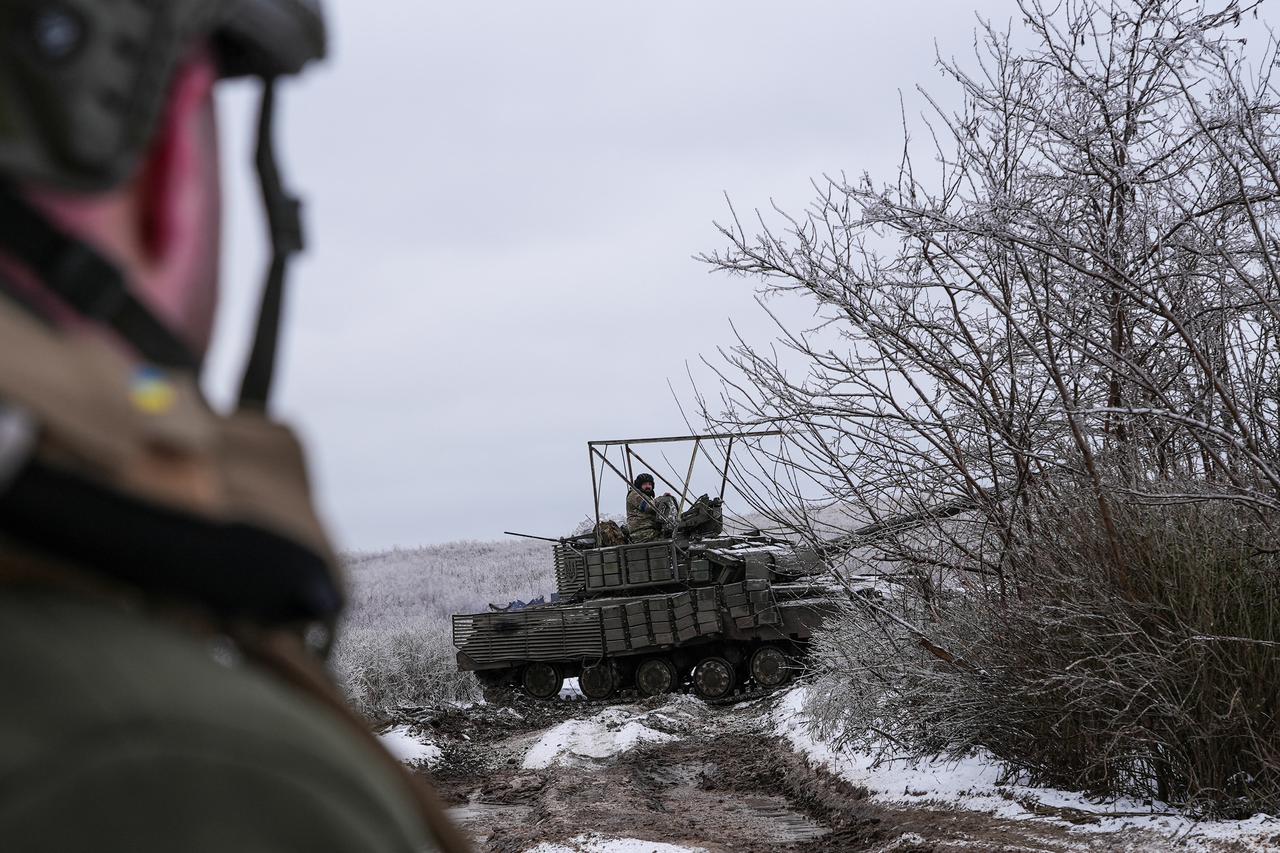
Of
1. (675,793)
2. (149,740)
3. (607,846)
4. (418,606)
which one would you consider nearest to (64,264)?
(149,740)

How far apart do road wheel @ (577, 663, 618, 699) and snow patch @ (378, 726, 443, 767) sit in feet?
18.7

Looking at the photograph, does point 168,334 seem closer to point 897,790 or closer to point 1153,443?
point 1153,443

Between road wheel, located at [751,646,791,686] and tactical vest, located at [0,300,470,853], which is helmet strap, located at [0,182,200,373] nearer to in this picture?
tactical vest, located at [0,300,470,853]

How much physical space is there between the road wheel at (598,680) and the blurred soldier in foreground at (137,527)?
2035 cm

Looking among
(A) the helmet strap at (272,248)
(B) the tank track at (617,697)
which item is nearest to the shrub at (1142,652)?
(A) the helmet strap at (272,248)

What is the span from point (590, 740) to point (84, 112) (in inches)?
565

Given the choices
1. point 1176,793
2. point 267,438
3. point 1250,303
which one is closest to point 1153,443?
point 1250,303

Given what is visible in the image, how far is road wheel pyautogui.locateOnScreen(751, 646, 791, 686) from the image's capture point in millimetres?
20062

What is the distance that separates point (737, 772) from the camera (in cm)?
1266

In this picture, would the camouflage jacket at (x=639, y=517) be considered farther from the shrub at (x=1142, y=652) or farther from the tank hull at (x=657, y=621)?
the shrub at (x=1142, y=652)

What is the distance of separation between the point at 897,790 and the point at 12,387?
9449 millimetres

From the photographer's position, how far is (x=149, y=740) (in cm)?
60

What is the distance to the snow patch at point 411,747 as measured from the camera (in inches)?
526

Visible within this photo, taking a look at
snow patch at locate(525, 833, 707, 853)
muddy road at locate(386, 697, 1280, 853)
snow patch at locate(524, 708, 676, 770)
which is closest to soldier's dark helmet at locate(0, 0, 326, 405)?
muddy road at locate(386, 697, 1280, 853)
